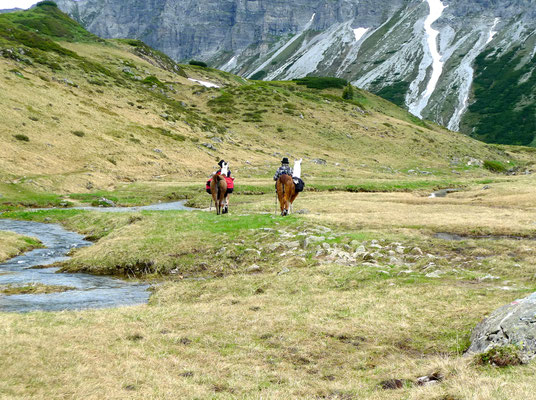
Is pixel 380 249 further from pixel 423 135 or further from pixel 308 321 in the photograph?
pixel 423 135

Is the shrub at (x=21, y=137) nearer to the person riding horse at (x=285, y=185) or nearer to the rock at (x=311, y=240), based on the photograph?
the person riding horse at (x=285, y=185)

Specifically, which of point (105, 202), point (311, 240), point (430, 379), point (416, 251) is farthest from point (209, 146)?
point (430, 379)

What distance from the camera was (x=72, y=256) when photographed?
24.1 meters

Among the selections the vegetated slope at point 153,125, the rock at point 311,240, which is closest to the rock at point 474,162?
the vegetated slope at point 153,125

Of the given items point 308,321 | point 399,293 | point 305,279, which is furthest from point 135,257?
point 399,293

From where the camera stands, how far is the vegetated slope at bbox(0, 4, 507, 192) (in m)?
58.7

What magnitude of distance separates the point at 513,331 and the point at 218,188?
82.5ft

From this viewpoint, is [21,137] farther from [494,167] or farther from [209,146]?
[494,167]

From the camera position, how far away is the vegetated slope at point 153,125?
5869 centimetres

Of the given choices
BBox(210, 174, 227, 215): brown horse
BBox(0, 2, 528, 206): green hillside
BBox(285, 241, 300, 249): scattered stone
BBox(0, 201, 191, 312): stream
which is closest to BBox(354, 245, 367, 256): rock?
BBox(285, 241, 300, 249): scattered stone

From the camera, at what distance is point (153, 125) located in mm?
85000

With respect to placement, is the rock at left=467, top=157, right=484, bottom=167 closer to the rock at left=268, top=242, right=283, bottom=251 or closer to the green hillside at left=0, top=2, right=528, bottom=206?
the green hillside at left=0, top=2, right=528, bottom=206

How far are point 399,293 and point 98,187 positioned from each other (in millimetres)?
45977

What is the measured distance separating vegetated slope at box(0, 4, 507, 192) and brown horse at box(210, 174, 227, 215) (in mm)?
25396
